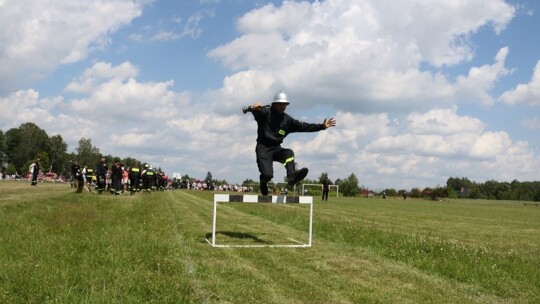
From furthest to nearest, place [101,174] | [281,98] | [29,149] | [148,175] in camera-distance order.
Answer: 1. [29,149]
2. [148,175]
3. [101,174]
4. [281,98]

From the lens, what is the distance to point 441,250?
1042 cm

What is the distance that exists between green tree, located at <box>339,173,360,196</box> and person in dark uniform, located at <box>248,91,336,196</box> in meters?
96.6

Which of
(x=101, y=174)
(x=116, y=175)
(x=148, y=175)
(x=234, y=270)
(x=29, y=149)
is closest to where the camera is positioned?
(x=234, y=270)

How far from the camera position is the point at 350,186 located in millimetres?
110250

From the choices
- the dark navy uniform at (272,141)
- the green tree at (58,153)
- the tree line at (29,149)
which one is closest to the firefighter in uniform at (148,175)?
the dark navy uniform at (272,141)

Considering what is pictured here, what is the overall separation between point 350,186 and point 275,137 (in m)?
101

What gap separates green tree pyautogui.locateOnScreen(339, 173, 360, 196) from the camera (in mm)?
107062

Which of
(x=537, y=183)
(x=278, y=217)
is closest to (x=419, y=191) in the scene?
(x=537, y=183)

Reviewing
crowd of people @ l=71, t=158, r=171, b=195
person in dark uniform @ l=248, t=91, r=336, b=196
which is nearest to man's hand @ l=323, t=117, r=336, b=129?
person in dark uniform @ l=248, t=91, r=336, b=196

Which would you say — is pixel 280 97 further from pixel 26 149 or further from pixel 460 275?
pixel 26 149

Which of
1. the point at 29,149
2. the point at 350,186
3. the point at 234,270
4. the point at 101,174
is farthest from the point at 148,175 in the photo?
the point at 29,149

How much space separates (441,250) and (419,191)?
11098 centimetres

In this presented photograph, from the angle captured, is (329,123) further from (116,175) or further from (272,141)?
(116,175)

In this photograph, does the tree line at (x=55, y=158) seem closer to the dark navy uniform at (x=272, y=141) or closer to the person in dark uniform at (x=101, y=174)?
the person in dark uniform at (x=101, y=174)
